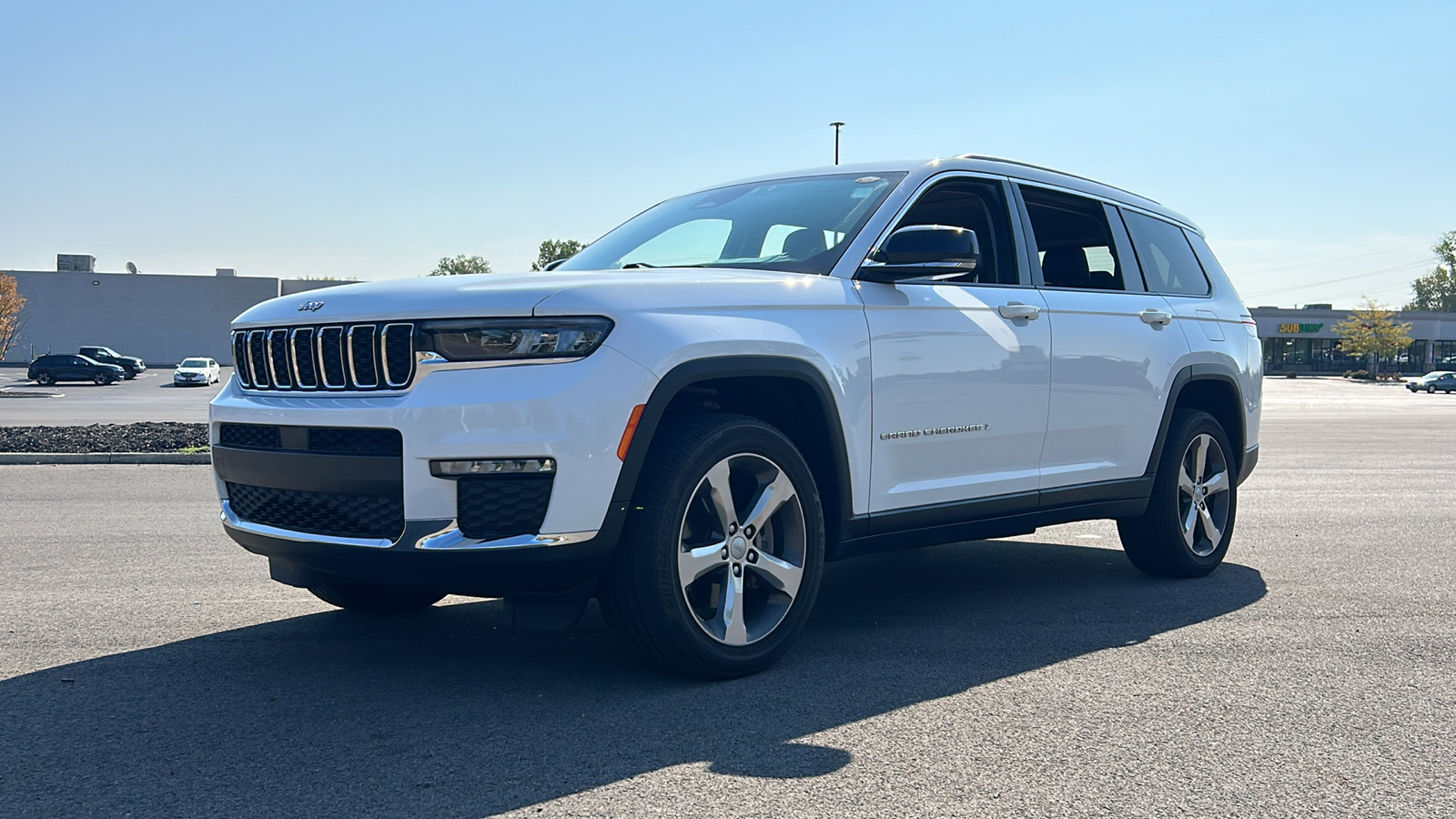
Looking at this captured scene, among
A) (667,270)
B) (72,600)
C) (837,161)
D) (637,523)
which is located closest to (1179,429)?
(837,161)

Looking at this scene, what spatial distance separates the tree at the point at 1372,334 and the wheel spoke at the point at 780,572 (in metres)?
98.9

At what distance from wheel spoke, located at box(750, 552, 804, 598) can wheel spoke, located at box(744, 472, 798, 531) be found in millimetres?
126

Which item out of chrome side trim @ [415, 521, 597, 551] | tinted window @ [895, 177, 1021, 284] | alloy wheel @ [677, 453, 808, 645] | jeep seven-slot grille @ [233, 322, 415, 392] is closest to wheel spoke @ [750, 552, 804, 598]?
alloy wheel @ [677, 453, 808, 645]

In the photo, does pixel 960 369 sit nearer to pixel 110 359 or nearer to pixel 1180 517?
pixel 1180 517

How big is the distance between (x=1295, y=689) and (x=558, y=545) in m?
2.55

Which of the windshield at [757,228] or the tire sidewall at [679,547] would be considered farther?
the windshield at [757,228]

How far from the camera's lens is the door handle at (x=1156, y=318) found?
6.16m

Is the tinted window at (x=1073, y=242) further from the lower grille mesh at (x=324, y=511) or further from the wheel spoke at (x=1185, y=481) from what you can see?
the lower grille mesh at (x=324, y=511)

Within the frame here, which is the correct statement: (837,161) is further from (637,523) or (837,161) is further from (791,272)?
(637,523)

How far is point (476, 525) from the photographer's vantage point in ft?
12.3

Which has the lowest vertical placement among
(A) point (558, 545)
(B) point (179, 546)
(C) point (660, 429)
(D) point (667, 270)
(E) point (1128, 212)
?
(B) point (179, 546)

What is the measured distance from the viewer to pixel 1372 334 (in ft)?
304

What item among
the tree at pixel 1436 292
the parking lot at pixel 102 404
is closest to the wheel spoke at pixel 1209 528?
the parking lot at pixel 102 404

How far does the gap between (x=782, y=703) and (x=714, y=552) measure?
1.77ft
